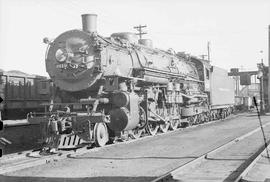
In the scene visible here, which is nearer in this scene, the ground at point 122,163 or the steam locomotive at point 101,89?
the ground at point 122,163

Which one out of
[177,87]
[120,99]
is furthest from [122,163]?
[177,87]

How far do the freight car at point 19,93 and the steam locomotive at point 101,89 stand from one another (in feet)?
4.52

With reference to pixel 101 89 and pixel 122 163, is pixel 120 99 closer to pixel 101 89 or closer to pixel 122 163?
pixel 101 89

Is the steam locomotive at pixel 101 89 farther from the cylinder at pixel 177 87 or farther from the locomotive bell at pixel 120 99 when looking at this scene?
the cylinder at pixel 177 87

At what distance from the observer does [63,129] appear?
10.7 metres

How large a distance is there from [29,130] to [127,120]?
4.27 metres

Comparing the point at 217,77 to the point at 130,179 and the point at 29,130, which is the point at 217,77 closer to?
the point at 29,130

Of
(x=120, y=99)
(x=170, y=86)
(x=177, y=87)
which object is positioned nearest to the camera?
(x=120, y=99)

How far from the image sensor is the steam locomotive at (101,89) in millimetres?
10859

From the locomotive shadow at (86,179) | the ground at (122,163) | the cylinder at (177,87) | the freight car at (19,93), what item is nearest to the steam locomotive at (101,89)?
the cylinder at (177,87)

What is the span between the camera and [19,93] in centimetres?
1484

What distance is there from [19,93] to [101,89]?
14.9ft

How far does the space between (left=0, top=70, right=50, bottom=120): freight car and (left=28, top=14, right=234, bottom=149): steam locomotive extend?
138cm

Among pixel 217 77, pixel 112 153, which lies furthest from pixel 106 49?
pixel 217 77
